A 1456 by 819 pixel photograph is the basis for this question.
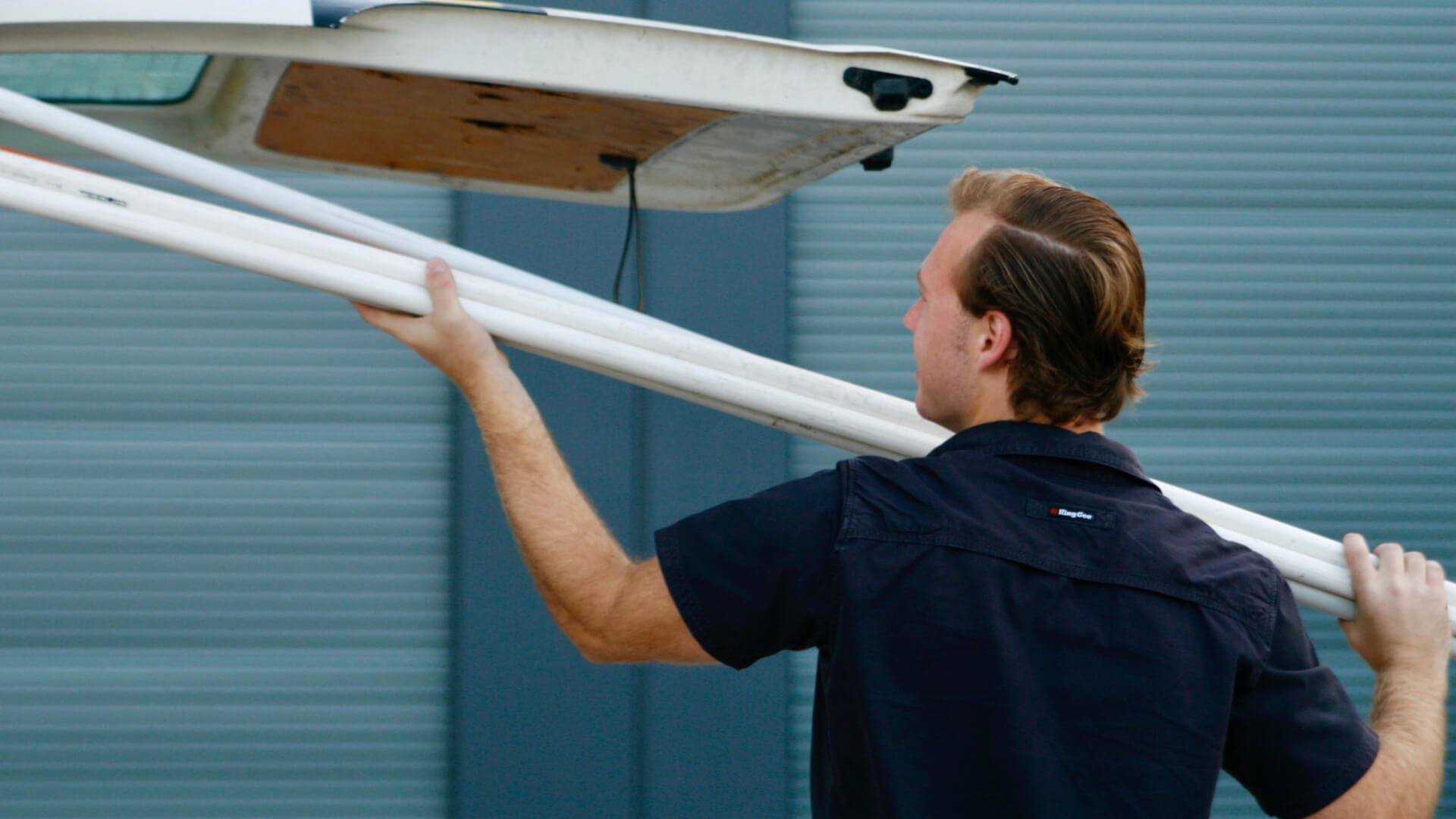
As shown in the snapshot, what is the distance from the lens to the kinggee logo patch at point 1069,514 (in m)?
1.41

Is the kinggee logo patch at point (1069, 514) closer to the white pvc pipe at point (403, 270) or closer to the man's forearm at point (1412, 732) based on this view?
the white pvc pipe at point (403, 270)

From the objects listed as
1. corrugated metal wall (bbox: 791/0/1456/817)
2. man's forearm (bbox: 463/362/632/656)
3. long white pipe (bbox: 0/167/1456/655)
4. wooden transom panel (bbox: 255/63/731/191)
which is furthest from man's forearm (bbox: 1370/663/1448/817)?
corrugated metal wall (bbox: 791/0/1456/817)

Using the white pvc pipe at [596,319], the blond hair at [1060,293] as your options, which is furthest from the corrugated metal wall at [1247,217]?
the blond hair at [1060,293]

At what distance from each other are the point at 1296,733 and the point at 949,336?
59 cm

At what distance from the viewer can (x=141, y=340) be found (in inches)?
126

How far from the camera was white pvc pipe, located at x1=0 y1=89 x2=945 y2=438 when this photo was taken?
5.13 feet

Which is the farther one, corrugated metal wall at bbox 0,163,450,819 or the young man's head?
corrugated metal wall at bbox 0,163,450,819

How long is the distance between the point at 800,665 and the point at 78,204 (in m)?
2.25

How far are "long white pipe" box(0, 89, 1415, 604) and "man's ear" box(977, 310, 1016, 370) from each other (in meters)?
0.17

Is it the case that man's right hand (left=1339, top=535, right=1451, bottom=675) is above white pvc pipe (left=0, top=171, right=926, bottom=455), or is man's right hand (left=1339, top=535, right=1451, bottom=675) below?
below

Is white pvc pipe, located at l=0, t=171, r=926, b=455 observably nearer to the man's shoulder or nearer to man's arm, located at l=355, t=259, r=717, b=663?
man's arm, located at l=355, t=259, r=717, b=663

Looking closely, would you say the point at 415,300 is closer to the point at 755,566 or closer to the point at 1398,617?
the point at 755,566

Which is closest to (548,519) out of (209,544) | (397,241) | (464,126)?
(397,241)

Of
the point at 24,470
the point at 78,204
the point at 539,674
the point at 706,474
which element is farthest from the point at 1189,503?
the point at 24,470
